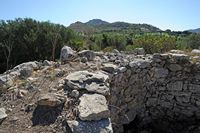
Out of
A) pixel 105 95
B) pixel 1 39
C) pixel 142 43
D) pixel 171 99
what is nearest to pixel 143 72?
pixel 171 99

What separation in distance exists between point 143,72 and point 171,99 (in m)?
1.05

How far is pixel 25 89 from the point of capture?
5.69 metres

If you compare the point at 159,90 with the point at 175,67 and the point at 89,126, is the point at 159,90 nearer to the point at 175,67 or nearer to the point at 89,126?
the point at 175,67

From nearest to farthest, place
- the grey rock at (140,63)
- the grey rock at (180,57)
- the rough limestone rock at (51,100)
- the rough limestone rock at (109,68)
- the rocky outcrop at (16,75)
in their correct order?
the rough limestone rock at (51,100)
the rocky outcrop at (16,75)
the rough limestone rock at (109,68)
the grey rock at (140,63)
the grey rock at (180,57)

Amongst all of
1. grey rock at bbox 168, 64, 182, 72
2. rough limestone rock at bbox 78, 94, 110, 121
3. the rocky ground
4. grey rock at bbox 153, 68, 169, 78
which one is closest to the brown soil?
the rocky ground

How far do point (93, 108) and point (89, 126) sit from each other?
32 cm

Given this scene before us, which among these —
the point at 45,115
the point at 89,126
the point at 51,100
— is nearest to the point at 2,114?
the point at 45,115

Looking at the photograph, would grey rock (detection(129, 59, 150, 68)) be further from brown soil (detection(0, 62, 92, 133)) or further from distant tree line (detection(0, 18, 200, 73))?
distant tree line (detection(0, 18, 200, 73))

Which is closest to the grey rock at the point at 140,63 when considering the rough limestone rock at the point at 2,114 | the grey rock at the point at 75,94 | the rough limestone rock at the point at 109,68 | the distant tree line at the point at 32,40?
the rough limestone rock at the point at 109,68

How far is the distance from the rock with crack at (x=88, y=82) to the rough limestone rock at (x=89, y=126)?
877mm

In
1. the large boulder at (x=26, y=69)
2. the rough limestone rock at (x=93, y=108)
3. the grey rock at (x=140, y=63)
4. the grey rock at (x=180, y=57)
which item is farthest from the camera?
the grey rock at (x=180, y=57)

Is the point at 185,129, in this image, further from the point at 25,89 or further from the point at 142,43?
the point at 142,43

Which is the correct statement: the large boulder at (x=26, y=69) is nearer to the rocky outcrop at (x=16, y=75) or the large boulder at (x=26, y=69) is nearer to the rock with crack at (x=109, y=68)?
the rocky outcrop at (x=16, y=75)

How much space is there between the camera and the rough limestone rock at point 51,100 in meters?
4.91
